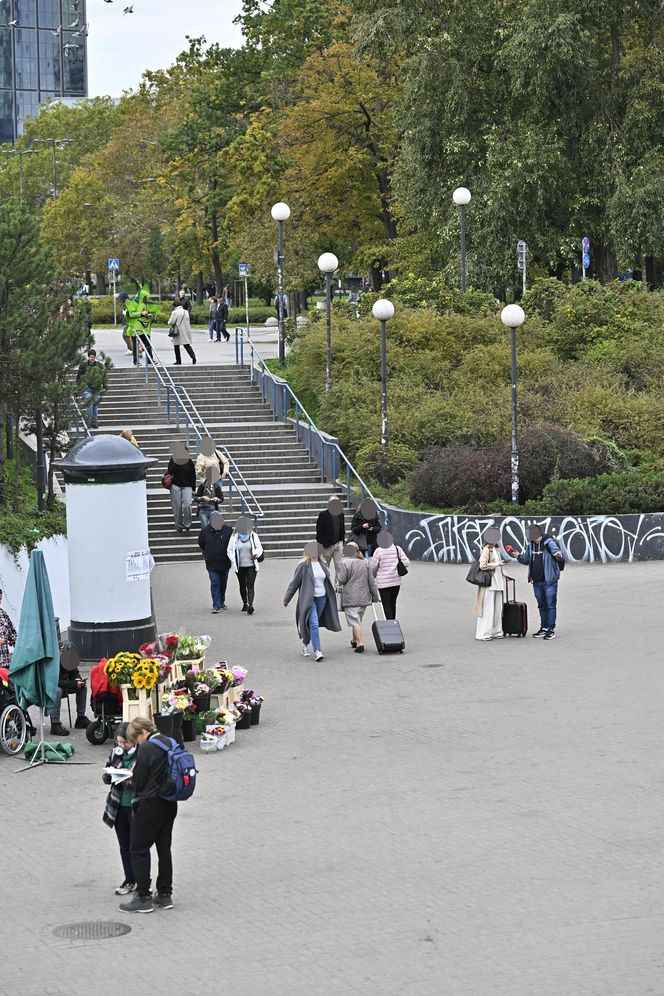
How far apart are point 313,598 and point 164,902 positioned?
26.9 ft

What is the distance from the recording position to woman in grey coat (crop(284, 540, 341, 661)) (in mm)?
17625

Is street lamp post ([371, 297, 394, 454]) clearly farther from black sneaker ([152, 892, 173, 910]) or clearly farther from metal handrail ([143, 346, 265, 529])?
black sneaker ([152, 892, 173, 910])

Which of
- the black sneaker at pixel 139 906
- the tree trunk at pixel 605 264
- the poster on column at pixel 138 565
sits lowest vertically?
the black sneaker at pixel 139 906

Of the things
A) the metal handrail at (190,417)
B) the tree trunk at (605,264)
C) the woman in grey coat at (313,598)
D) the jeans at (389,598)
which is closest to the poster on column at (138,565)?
the woman in grey coat at (313,598)

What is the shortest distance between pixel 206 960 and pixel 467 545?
681 inches

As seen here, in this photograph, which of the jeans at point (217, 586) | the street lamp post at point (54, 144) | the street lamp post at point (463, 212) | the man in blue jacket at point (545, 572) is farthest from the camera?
the street lamp post at point (54, 144)

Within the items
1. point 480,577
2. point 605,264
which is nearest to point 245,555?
point 480,577

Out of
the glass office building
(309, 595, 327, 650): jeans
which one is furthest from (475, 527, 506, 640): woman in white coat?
the glass office building

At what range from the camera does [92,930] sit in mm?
9320

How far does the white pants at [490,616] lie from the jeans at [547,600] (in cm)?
50

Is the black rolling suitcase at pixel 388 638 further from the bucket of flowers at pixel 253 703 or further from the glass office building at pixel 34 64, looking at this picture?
the glass office building at pixel 34 64

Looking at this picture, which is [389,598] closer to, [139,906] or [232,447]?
[139,906]

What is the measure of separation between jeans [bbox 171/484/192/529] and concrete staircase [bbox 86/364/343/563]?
37cm

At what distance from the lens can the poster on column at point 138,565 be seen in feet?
Result: 58.4
